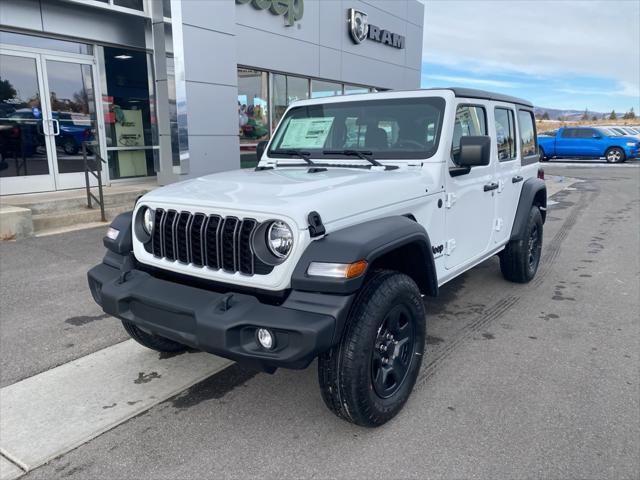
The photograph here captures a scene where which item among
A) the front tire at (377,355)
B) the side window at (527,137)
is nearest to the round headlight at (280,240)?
the front tire at (377,355)

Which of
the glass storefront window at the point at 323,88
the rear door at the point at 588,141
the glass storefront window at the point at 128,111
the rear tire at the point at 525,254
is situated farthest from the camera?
the rear door at the point at 588,141

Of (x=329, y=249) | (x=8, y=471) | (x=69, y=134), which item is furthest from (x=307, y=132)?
(x=69, y=134)

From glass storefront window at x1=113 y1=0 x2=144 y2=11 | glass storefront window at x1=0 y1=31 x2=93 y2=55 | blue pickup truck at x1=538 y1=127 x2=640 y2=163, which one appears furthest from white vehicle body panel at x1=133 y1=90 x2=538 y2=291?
blue pickup truck at x1=538 y1=127 x2=640 y2=163

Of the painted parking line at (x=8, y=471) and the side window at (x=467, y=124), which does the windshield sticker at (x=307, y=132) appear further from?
the painted parking line at (x=8, y=471)

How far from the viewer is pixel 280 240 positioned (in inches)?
101

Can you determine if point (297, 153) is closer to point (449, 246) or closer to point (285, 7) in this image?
point (449, 246)

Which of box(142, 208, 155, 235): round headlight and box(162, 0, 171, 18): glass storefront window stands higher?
box(162, 0, 171, 18): glass storefront window

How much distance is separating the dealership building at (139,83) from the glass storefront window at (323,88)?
1.06m

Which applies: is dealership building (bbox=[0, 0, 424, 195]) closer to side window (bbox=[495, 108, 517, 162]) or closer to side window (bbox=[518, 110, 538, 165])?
side window (bbox=[518, 110, 538, 165])

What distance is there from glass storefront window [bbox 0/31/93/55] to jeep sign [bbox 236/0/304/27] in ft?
10.7

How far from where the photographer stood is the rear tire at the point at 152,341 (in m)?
3.53

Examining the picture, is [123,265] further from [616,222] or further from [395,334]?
[616,222]

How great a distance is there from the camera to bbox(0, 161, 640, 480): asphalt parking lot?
2.62 metres

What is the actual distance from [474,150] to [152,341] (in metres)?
2.59
